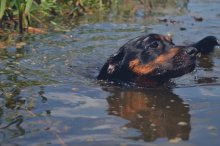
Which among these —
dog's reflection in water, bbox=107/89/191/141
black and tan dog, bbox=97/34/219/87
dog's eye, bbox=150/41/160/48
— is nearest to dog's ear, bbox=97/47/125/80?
black and tan dog, bbox=97/34/219/87

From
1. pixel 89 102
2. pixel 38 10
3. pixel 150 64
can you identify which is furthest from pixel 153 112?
pixel 38 10

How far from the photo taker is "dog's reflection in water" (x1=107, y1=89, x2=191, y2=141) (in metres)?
3.81

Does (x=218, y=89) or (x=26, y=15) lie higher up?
(x=26, y=15)

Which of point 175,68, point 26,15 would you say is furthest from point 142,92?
point 26,15

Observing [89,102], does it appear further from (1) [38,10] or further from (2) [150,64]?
(1) [38,10]

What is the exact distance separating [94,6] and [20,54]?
5534 millimetres

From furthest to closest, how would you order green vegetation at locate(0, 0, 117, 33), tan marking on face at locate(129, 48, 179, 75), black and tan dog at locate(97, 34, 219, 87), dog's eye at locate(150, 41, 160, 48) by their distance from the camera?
1. green vegetation at locate(0, 0, 117, 33)
2. dog's eye at locate(150, 41, 160, 48)
3. tan marking on face at locate(129, 48, 179, 75)
4. black and tan dog at locate(97, 34, 219, 87)

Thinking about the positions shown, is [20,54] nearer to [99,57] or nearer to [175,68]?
[99,57]

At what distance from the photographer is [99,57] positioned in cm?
747

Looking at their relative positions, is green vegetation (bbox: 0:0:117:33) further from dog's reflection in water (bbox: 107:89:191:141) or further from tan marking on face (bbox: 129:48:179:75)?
dog's reflection in water (bbox: 107:89:191:141)

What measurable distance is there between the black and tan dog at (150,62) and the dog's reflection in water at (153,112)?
0.25m

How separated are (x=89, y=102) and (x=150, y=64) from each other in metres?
1.20

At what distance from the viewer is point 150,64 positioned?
5.60m

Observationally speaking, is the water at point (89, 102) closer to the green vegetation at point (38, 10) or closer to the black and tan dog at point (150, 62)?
the black and tan dog at point (150, 62)
